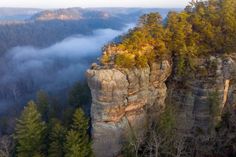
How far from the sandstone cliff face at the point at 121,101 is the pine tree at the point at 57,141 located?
361 centimetres

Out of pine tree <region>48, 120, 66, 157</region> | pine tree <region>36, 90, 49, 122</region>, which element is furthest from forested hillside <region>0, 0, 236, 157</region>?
pine tree <region>36, 90, 49, 122</region>

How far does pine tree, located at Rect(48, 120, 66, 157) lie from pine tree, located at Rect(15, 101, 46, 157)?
5.19 ft

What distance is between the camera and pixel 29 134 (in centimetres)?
4100

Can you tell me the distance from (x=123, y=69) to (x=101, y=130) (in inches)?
290

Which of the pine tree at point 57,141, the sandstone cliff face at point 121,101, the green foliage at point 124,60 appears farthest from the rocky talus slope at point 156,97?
the pine tree at point 57,141

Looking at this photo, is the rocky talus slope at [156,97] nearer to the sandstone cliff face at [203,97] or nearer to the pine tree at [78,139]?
the sandstone cliff face at [203,97]

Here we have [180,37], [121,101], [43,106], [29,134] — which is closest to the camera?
[121,101]

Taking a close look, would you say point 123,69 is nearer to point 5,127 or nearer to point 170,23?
point 170,23

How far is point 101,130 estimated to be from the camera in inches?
1597

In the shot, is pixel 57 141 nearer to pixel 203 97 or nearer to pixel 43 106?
pixel 43 106

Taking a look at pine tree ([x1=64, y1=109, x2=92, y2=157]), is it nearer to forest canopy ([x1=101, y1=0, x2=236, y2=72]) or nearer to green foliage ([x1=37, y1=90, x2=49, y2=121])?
forest canopy ([x1=101, y1=0, x2=236, y2=72])

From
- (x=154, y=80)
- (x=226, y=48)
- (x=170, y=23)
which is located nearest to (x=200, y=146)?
(x=154, y=80)

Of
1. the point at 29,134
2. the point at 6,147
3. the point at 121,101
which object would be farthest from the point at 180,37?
the point at 6,147

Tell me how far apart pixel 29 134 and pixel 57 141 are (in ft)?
11.2
